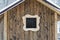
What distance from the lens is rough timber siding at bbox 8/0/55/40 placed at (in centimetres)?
534

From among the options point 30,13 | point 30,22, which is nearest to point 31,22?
point 30,22

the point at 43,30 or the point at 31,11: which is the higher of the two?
the point at 31,11

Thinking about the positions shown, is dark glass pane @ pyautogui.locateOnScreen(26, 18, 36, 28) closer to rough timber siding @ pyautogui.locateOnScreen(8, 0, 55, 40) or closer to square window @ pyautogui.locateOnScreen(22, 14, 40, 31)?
square window @ pyautogui.locateOnScreen(22, 14, 40, 31)

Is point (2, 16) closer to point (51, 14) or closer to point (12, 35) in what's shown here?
point (12, 35)

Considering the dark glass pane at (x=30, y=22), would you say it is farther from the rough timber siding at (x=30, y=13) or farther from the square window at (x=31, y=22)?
the rough timber siding at (x=30, y=13)

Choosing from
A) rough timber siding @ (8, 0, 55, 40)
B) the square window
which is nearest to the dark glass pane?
the square window

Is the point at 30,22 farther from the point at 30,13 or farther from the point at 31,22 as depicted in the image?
the point at 30,13

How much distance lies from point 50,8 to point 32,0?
442 mm

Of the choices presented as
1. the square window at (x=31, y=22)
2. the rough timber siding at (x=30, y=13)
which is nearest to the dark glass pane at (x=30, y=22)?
the square window at (x=31, y=22)

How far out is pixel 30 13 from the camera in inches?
210

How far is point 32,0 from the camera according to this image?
17.5ft

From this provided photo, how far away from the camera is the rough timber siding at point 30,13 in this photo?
5.34 metres

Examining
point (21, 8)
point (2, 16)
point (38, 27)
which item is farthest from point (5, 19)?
point (38, 27)

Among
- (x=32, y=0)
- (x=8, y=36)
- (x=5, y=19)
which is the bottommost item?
(x=8, y=36)
